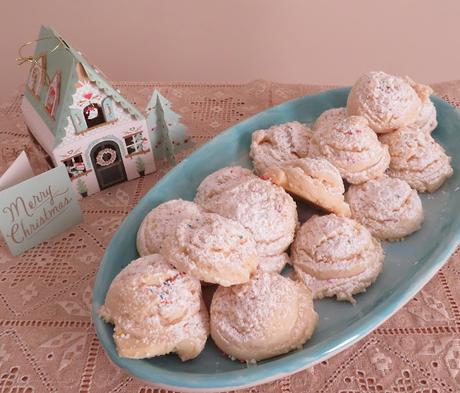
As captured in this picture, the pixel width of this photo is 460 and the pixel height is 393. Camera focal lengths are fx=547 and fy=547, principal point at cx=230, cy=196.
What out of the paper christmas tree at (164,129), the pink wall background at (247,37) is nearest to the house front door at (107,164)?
the paper christmas tree at (164,129)

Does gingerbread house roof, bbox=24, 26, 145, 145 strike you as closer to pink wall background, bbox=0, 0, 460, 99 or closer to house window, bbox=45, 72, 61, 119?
house window, bbox=45, 72, 61, 119

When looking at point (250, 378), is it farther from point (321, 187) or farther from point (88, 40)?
point (88, 40)

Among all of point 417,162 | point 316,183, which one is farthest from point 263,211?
point 417,162

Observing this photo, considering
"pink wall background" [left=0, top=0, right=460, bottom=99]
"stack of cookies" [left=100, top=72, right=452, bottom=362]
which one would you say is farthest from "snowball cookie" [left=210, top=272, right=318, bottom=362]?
"pink wall background" [left=0, top=0, right=460, bottom=99]

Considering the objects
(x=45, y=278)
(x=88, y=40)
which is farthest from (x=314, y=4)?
(x=45, y=278)

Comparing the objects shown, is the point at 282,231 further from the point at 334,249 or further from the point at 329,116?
the point at 329,116

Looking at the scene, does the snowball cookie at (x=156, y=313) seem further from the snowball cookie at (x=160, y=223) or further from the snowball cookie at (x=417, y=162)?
the snowball cookie at (x=417, y=162)
